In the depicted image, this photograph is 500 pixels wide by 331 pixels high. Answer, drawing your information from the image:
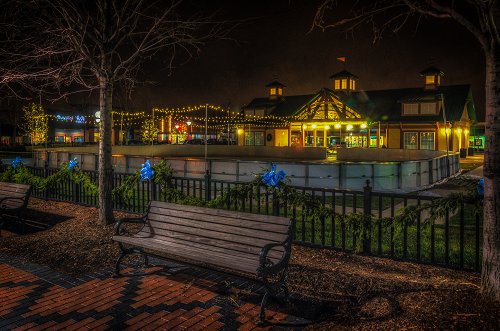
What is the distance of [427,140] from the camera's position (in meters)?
39.8

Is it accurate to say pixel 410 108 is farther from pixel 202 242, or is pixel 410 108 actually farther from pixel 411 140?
pixel 202 242

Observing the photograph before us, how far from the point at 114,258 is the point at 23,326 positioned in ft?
6.92

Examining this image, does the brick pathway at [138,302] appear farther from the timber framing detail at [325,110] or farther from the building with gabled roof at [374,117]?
the timber framing detail at [325,110]

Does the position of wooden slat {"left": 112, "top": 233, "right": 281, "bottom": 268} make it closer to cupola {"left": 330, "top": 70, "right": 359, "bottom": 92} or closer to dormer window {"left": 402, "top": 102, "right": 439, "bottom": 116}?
dormer window {"left": 402, "top": 102, "right": 439, "bottom": 116}

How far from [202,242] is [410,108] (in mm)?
41843

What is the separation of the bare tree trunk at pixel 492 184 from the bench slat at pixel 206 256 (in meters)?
2.40

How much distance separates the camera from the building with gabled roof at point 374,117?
40.0 m

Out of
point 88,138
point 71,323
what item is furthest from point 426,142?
point 88,138

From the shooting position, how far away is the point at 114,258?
Answer: 18.3ft

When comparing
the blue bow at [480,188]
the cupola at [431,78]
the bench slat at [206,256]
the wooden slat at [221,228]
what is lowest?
the bench slat at [206,256]

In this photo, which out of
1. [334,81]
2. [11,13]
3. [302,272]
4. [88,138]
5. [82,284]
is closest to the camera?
[82,284]

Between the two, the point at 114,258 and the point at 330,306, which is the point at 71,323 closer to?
the point at 114,258

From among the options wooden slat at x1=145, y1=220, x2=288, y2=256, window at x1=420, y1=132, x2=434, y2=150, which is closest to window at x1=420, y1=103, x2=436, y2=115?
window at x1=420, y1=132, x2=434, y2=150

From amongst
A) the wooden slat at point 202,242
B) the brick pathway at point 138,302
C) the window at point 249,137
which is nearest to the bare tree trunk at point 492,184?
the brick pathway at point 138,302
